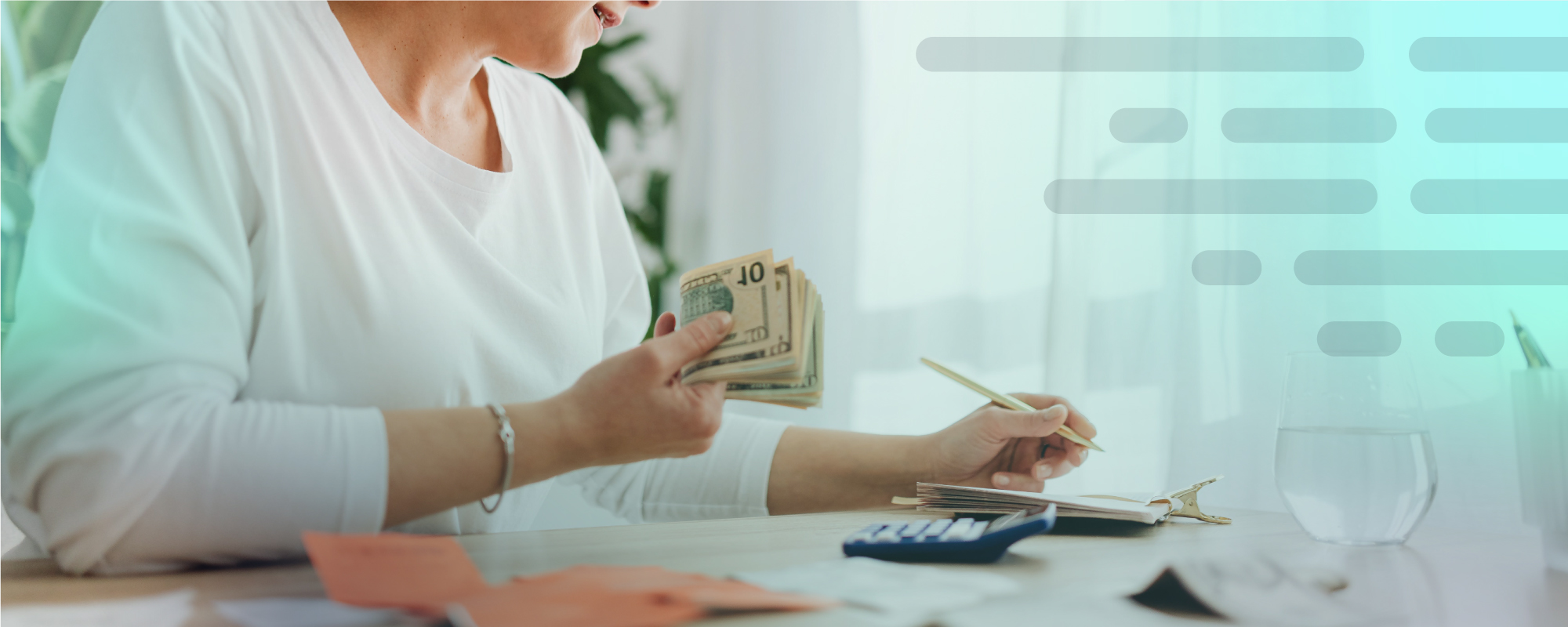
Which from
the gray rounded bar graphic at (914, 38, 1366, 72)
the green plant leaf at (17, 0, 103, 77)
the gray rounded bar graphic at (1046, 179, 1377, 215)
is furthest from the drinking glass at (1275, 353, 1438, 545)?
the green plant leaf at (17, 0, 103, 77)

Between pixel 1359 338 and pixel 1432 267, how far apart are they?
156 mm

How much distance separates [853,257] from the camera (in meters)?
2.42

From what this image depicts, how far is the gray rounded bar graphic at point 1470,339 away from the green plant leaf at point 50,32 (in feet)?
8.74

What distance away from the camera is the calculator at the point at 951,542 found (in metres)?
0.61

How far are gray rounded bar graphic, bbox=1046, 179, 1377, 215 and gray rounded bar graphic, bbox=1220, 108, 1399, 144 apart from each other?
8 centimetres

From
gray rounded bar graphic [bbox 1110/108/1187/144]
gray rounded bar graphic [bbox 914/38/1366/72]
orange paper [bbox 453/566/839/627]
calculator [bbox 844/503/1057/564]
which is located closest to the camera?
orange paper [bbox 453/566/839/627]

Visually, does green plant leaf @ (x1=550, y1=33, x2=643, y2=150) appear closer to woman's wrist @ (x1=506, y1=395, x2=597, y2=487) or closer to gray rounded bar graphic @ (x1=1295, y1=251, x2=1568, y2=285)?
gray rounded bar graphic @ (x1=1295, y1=251, x2=1568, y2=285)

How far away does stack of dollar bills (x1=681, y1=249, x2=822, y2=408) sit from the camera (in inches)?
29.7

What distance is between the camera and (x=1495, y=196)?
1.44 meters

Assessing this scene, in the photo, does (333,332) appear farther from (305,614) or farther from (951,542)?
(951,542)

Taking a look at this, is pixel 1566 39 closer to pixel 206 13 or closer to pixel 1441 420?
pixel 1441 420

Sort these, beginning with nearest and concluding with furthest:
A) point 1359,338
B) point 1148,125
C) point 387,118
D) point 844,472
Answer: point 387,118, point 844,472, point 1359,338, point 1148,125
